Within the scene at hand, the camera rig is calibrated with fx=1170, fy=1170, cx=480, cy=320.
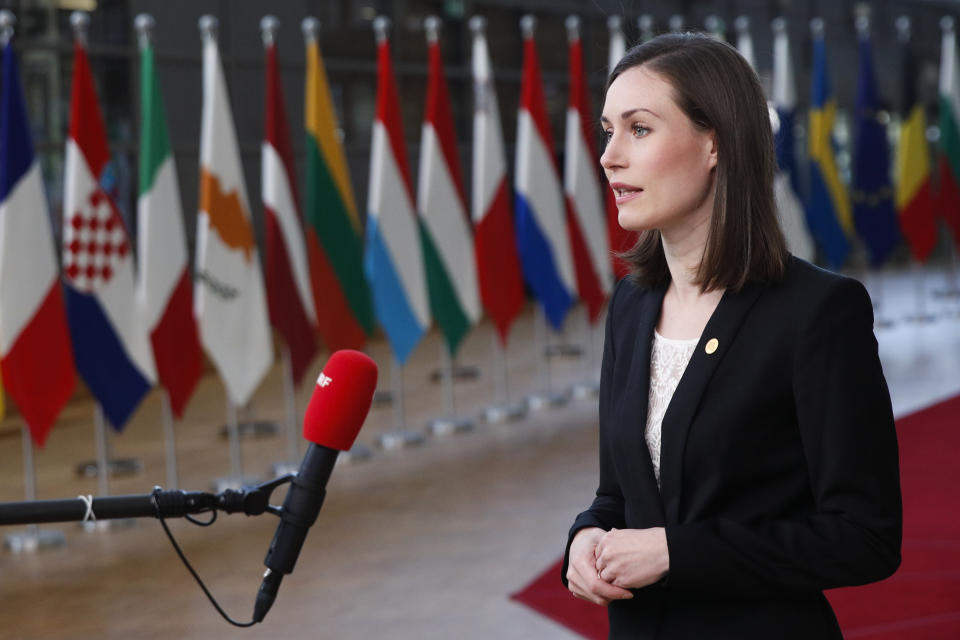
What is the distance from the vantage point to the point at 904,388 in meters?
8.86

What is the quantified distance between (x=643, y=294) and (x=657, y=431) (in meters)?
0.24

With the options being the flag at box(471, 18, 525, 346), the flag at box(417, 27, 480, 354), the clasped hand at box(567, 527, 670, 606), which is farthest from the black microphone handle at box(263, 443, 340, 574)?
the flag at box(471, 18, 525, 346)

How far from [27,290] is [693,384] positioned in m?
4.92

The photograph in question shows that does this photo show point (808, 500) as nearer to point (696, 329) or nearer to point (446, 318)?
point (696, 329)

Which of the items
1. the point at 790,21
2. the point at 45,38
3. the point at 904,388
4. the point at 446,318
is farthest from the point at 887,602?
the point at 790,21

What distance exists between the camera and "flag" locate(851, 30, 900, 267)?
1160 cm

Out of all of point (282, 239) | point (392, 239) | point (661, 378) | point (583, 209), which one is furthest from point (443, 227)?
point (661, 378)

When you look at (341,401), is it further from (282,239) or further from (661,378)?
(282,239)

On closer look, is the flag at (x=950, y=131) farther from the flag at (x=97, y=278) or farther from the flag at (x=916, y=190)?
the flag at (x=97, y=278)

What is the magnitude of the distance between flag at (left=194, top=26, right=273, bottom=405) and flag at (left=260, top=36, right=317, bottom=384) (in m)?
0.20

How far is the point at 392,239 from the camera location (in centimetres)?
751

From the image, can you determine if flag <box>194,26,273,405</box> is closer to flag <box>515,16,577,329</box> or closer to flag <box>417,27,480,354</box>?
flag <box>417,27,480,354</box>

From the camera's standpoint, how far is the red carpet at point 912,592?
4.06 metres

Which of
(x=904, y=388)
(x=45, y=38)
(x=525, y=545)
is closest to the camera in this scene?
(x=525, y=545)
